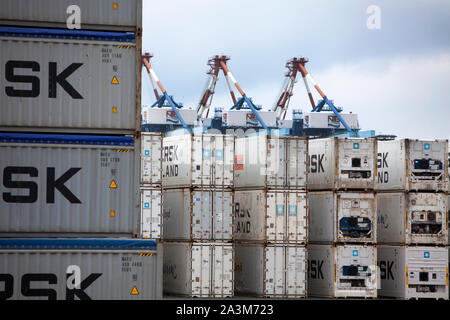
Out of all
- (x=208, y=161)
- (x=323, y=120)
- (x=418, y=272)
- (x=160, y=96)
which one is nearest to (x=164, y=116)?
(x=160, y=96)

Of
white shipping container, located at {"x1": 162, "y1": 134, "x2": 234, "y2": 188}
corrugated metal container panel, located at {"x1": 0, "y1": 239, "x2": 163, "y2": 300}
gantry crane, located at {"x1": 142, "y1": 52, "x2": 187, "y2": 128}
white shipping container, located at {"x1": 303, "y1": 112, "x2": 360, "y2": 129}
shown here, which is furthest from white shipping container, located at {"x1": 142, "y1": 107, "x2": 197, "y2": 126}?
corrugated metal container panel, located at {"x1": 0, "y1": 239, "x2": 163, "y2": 300}

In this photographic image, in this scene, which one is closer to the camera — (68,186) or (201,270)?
(68,186)

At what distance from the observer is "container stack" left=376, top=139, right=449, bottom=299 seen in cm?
3788

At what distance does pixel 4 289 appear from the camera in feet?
77.0

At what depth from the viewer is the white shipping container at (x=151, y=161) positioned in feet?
121

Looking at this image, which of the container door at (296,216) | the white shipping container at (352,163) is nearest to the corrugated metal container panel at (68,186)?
the container door at (296,216)

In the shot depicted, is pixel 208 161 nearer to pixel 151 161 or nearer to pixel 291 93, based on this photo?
pixel 151 161

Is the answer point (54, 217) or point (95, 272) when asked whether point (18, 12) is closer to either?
point (54, 217)

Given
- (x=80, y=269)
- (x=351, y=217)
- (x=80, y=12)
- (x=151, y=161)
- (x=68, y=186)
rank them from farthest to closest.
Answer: (x=351, y=217)
(x=151, y=161)
(x=80, y=12)
(x=68, y=186)
(x=80, y=269)

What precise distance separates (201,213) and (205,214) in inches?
7.1

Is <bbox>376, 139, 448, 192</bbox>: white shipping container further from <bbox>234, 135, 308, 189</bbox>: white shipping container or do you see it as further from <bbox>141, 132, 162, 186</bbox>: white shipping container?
<bbox>141, 132, 162, 186</bbox>: white shipping container

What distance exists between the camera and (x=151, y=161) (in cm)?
3700
